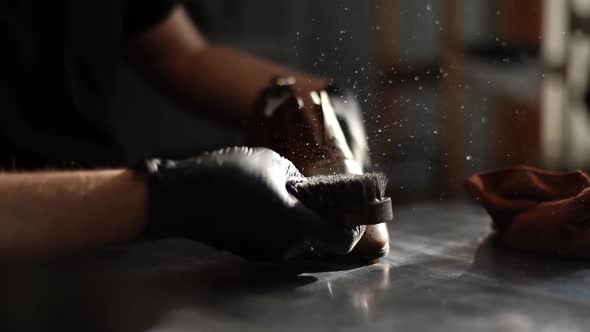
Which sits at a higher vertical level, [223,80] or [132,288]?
[223,80]

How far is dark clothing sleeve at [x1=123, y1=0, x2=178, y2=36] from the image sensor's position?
3.76ft

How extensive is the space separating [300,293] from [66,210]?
9.6 inches

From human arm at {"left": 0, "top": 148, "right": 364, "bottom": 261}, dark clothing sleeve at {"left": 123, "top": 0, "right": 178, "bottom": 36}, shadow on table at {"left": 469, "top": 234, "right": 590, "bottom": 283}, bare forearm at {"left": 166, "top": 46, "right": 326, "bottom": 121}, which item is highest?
dark clothing sleeve at {"left": 123, "top": 0, "right": 178, "bottom": 36}

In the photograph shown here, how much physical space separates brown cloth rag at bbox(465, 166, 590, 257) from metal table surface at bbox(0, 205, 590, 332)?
0.8 inches

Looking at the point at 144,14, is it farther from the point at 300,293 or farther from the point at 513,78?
the point at 513,78

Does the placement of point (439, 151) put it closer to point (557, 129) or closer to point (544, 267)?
point (557, 129)

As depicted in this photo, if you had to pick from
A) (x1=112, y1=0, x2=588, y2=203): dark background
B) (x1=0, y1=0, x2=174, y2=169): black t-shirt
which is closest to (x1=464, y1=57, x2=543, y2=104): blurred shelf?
(x1=112, y1=0, x2=588, y2=203): dark background

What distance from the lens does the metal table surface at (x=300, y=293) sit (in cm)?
42

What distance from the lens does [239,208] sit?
0.51m

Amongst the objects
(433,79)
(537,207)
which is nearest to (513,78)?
(433,79)

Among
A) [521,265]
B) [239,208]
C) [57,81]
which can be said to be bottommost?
[521,265]

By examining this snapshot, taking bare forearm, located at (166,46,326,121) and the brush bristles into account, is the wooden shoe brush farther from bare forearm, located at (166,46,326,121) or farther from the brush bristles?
bare forearm, located at (166,46,326,121)

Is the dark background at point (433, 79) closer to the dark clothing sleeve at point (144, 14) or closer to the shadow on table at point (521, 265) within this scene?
the dark clothing sleeve at point (144, 14)

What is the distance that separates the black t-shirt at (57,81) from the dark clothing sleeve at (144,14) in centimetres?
7
